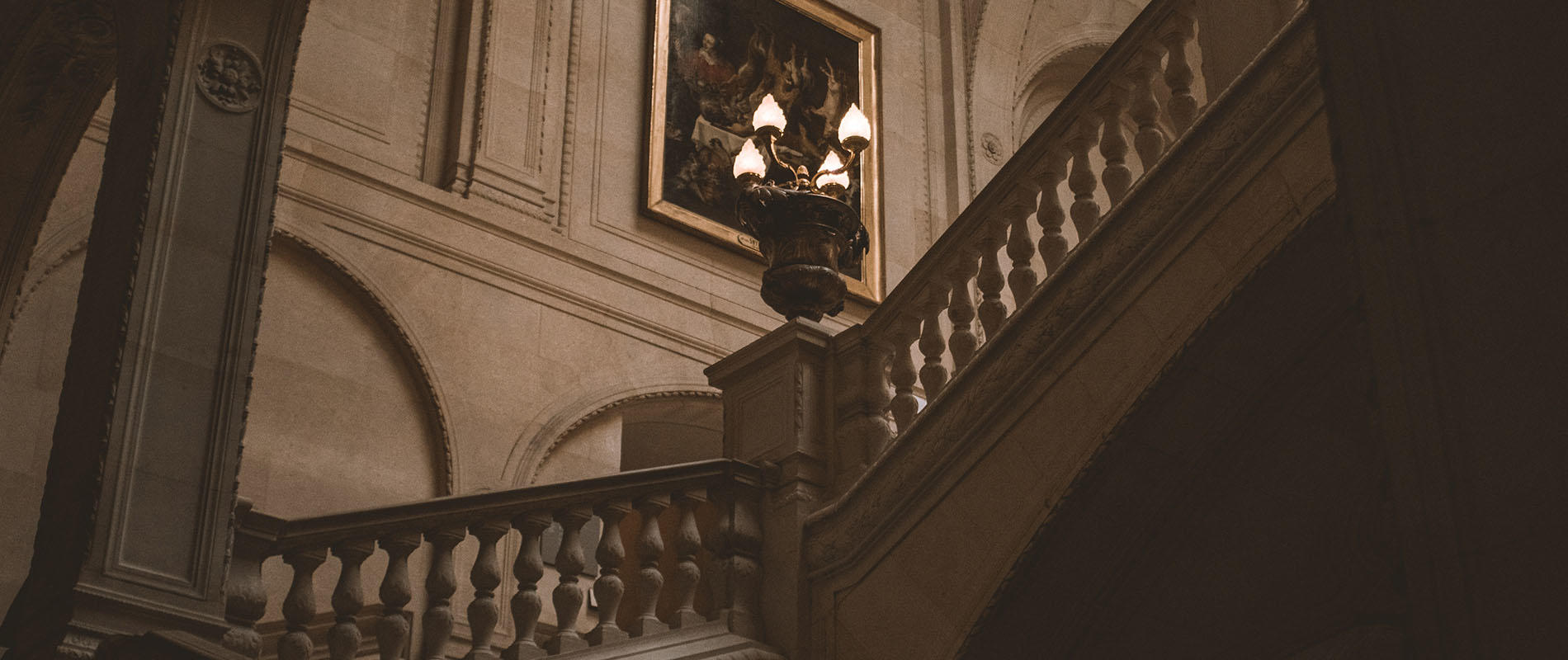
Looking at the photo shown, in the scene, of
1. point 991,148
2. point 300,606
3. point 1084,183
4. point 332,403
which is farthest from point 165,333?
point 991,148

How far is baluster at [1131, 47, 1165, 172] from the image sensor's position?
554cm

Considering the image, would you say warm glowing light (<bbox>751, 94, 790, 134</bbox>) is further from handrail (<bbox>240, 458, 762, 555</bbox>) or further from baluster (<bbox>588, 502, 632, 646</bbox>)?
baluster (<bbox>588, 502, 632, 646</bbox>)

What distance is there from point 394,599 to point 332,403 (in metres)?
3.85

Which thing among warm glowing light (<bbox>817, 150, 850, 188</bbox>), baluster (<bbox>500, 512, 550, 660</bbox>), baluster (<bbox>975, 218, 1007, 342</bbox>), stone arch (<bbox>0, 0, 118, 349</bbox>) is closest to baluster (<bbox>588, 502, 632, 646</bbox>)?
baluster (<bbox>500, 512, 550, 660</bbox>)

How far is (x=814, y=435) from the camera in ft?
21.1

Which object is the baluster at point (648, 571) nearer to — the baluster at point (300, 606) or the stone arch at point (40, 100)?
the baluster at point (300, 606)

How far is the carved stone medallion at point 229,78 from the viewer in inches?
192

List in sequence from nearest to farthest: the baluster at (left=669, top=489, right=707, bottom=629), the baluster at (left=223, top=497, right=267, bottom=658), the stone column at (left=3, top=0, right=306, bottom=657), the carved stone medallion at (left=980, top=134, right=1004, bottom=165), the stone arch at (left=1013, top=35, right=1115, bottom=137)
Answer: the stone column at (left=3, top=0, right=306, bottom=657)
the baluster at (left=223, top=497, right=267, bottom=658)
the baluster at (left=669, top=489, right=707, bottom=629)
the carved stone medallion at (left=980, top=134, right=1004, bottom=165)
the stone arch at (left=1013, top=35, right=1115, bottom=137)

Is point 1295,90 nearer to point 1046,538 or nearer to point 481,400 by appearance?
point 1046,538

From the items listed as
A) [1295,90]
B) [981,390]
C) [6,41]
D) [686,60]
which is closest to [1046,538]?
[981,390]

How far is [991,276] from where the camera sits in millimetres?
5914

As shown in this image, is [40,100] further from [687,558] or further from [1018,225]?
→ [1018,225]

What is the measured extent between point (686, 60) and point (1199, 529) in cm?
644

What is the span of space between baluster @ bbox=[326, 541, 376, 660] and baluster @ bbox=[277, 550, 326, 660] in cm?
8
